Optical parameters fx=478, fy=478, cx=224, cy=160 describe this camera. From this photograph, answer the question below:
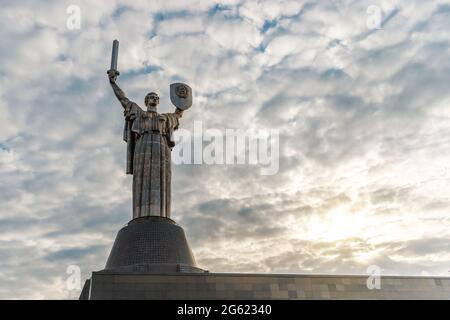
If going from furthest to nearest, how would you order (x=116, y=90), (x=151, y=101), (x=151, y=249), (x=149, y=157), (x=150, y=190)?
(x=151, y=101)
(x=116, y=90)
(x=149, y=157)
(x=150, y=190)
(x=151, y=249)

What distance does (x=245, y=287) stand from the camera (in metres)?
15.6

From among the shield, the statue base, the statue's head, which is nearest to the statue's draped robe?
the statue's head

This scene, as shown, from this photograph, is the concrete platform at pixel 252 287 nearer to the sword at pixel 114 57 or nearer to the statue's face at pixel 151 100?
the statue's face at pixel 151 100

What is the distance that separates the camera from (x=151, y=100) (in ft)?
66.1

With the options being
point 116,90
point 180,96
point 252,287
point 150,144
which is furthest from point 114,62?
point 252,287

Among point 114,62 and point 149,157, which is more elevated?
point 114,62

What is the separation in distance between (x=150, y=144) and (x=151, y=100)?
2.01m

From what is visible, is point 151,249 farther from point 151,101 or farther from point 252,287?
point 151,101

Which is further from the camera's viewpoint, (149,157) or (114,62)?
(114,62)

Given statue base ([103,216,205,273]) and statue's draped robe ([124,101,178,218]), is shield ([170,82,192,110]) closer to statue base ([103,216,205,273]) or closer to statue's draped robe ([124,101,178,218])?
statue's draped robe ([124,101,178,218])

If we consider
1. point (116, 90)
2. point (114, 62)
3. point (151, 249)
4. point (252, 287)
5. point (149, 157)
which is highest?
point (114, 62)
